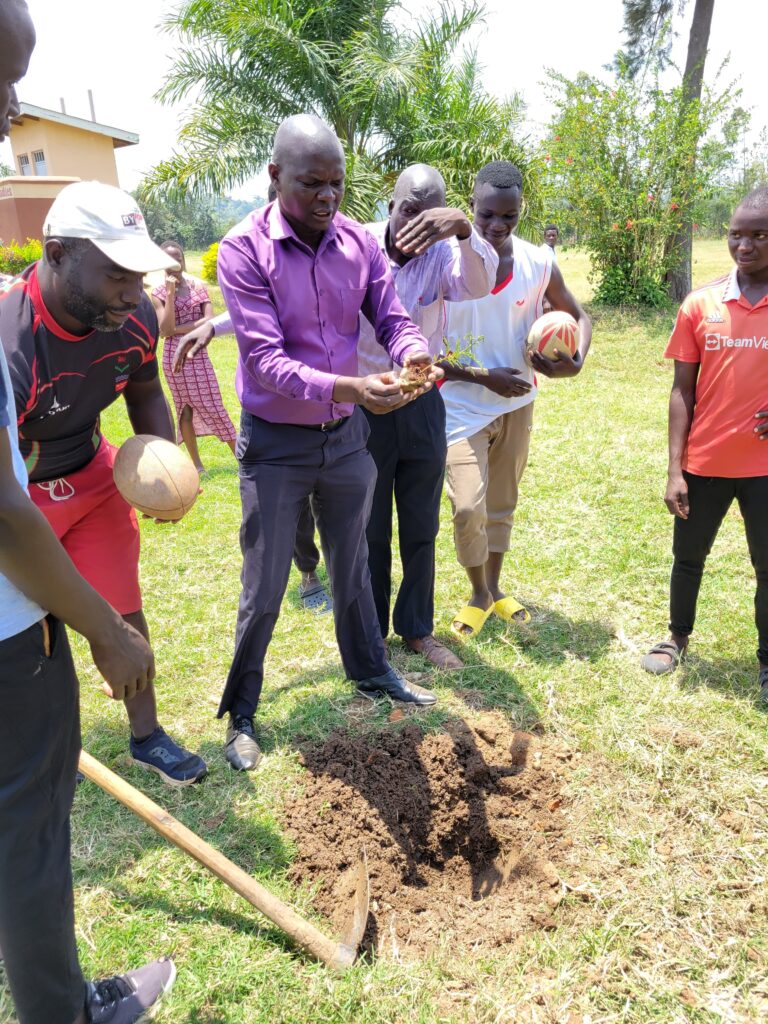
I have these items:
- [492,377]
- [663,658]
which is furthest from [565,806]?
[492,377]

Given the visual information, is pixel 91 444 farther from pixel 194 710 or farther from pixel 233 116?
pixel 233 116

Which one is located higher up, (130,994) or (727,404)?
(727,404)

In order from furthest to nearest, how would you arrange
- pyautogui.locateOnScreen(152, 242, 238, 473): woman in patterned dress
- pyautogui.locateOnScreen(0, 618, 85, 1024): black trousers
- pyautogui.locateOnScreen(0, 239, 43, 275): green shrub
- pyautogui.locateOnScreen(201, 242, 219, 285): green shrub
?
pyautogui.locateOnScreen(0, 239, 43, 275): green shrub, pyautogui.locateOnScreen(201, 242, 219, 285): green shrub, pyautogui.locateOnScreen(152, 242, 238, 473): woman in patterned dress, pyautogui.locateOnScreen(0, 618, 85, 1024): black trousers

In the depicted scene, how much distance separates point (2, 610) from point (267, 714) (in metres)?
2.30

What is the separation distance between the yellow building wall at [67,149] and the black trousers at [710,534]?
90.1 feet

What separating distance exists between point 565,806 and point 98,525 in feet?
7.29

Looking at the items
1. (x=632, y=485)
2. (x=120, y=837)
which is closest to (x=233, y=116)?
(x=632, y=485)

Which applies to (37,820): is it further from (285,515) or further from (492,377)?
(492,377)

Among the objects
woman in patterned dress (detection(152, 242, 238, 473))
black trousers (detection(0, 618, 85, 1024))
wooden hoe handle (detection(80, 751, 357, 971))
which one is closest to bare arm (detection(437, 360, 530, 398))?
wooden hoe handle (detection(80, 751, 357, 971))

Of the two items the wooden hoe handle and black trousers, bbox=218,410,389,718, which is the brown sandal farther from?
the wooden hoe handle

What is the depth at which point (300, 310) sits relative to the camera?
10.4 ft

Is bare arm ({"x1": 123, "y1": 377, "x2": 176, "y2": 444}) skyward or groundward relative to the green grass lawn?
skyward

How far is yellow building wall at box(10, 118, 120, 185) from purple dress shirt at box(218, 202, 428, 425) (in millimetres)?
26990

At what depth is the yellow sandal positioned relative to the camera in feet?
14.9
